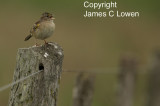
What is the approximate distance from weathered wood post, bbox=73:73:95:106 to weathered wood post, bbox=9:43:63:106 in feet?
8.28

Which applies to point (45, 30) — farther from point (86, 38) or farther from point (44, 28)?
point (86, 38)

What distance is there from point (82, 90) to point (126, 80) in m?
2.67

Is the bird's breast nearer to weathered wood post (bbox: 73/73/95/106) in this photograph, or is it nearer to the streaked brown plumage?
the streaked brown plumage

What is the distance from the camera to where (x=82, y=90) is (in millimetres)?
8195

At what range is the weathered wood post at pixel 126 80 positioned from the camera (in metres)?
10.7

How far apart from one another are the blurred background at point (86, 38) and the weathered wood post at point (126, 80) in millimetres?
1404

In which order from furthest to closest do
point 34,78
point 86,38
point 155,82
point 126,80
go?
point 86,38, point 155,82, point 126,80, point 34,78

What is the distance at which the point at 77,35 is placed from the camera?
1611cm

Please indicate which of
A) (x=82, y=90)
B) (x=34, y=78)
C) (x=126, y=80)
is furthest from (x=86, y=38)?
(x=34, y=78)

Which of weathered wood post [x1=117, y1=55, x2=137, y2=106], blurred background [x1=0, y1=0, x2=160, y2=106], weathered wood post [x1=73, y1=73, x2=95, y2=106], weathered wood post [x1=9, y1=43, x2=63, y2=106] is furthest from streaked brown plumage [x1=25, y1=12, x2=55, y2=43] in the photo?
blurred background [x1=0, y1=0, x2=160, y2=106]

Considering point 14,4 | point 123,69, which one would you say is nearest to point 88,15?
point 14,4

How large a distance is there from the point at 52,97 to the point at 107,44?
11488mm

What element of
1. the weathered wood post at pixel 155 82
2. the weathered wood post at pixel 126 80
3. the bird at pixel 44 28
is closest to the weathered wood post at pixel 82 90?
the bird at pixel 44 28

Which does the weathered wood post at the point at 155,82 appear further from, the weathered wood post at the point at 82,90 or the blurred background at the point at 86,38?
the weathered wood post at the point at 82,90
